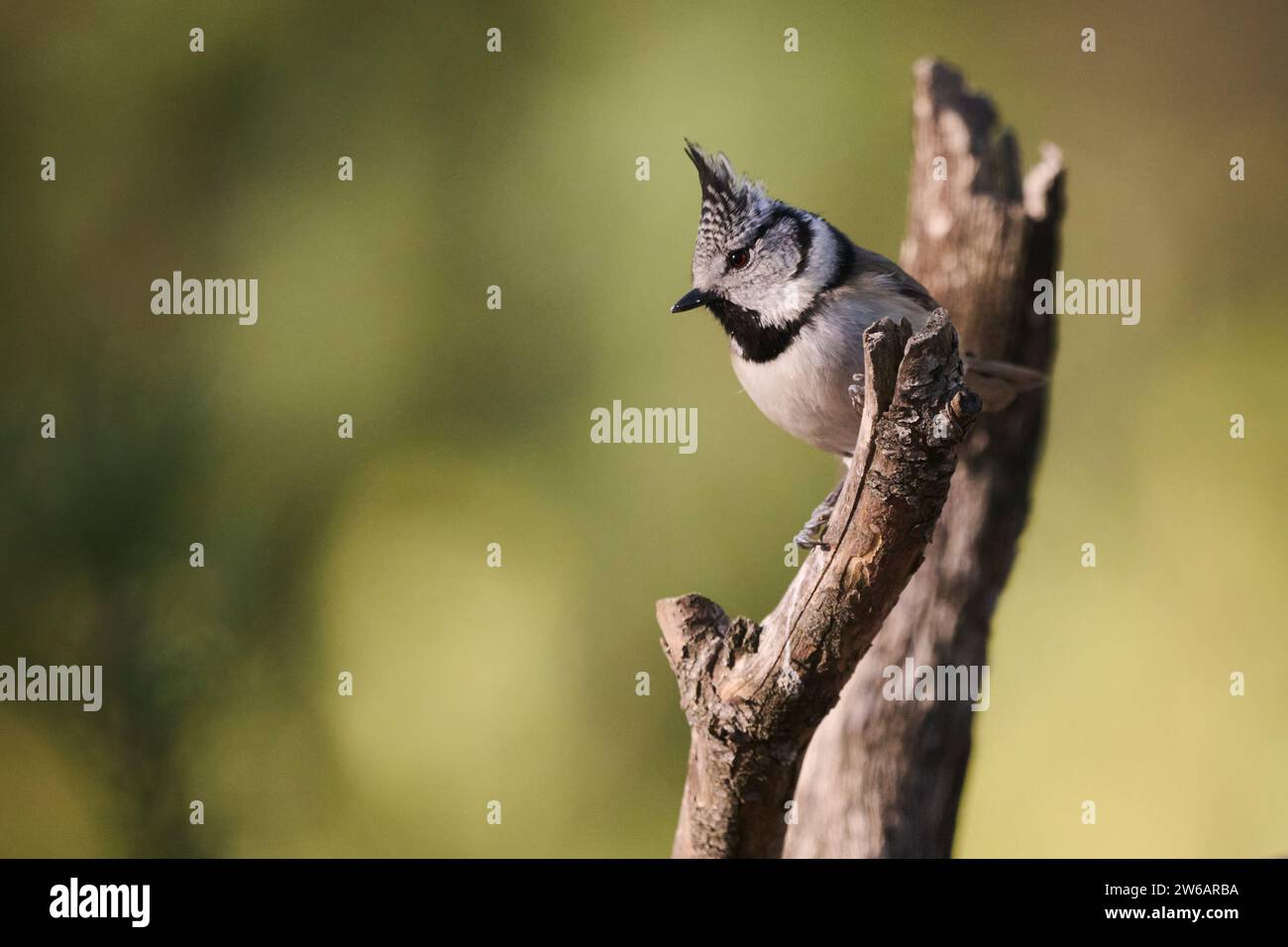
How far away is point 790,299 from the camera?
Result: 193 cm

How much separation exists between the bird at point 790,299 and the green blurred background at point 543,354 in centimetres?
102

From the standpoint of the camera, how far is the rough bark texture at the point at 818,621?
1272 mm

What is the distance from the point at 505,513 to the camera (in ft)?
10.0

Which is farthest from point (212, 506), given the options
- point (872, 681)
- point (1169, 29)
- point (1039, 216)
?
point (1169, 29)

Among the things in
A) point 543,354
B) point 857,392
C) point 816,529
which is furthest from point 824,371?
point 543,354

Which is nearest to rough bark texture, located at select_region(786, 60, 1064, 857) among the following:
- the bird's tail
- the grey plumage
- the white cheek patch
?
the bird's tail

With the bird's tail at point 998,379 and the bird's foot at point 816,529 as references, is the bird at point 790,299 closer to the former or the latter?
the bird's foot at point 816,529

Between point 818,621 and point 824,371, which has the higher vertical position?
point 824,371

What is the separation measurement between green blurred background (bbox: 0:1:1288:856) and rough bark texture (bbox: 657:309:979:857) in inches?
49.6

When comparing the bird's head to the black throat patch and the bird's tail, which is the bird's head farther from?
the bird's tail

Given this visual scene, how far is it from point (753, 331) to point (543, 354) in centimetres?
124

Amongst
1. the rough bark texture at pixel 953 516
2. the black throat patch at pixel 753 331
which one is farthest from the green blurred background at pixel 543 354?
the black throat patch at pixel 753 331

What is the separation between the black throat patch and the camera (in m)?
1.91

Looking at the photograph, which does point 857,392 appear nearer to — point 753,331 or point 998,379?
point 753,331
